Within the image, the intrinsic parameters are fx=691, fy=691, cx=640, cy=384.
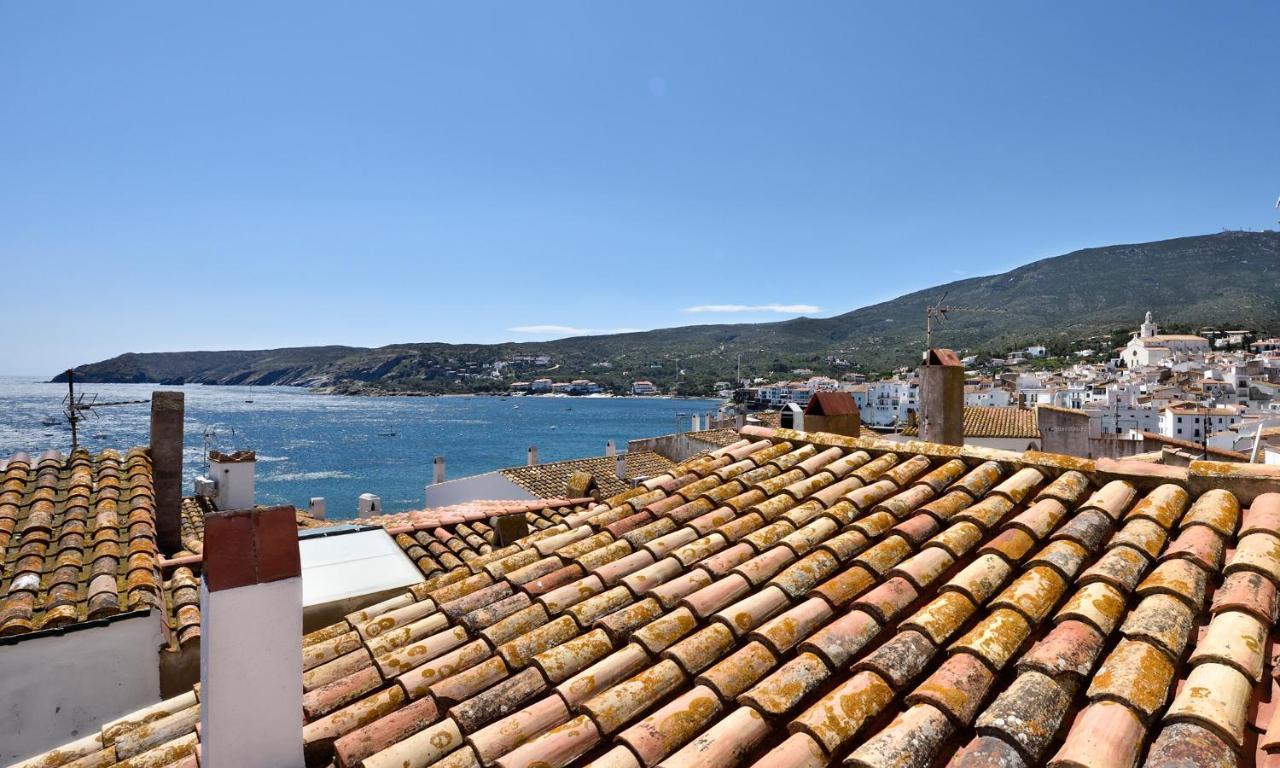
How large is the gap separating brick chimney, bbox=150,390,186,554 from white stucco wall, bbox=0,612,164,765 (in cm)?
293

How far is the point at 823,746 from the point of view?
2.14 m

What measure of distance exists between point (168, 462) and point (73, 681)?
145 inches

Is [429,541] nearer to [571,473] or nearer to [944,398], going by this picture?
[944,398]

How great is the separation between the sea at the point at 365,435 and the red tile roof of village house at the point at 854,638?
3735 cm

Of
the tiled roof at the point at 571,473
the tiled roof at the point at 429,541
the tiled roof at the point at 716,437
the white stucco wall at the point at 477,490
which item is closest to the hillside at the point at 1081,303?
the tiled roof at the point at 716,437

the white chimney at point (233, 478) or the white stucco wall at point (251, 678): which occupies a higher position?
the white stucco wall at point (251, 678)

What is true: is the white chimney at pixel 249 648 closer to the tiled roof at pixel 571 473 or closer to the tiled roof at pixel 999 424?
the tiled roof at pixel 571 473

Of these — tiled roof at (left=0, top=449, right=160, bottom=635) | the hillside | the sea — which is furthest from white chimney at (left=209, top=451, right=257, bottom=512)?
the hillside

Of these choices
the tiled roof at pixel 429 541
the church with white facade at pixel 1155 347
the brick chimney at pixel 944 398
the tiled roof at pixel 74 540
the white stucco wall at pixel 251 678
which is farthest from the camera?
the church with white facade at pixel 1155 347

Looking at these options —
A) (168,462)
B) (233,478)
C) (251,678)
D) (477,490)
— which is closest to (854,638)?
(251,678)

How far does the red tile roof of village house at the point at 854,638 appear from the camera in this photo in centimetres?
214

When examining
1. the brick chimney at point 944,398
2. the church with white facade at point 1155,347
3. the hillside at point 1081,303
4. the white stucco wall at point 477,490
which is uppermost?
the hillside at point 1081,303

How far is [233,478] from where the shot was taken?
40.2ft

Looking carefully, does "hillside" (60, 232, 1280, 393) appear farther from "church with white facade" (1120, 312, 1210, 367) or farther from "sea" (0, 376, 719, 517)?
"sea" (0, 376, 719, 517)
